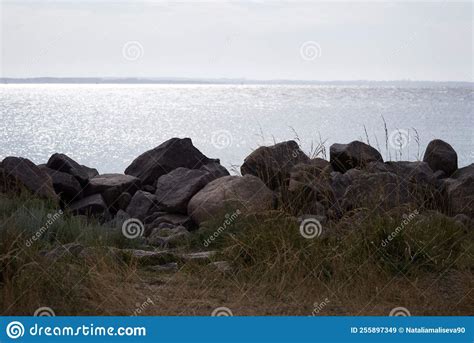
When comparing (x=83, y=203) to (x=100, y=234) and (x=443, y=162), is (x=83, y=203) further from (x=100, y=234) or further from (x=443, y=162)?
(x=443, y=162)

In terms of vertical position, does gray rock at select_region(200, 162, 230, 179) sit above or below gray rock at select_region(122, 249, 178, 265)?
above

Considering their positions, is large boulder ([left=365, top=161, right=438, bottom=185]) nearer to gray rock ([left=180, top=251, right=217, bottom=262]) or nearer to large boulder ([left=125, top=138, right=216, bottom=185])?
large boulder ([left=125, top=138, right=216, bottom=185])

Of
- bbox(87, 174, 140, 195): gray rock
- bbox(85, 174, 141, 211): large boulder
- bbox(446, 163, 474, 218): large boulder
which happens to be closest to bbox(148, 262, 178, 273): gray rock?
bbox(85, 174, 141, 211): large boulder

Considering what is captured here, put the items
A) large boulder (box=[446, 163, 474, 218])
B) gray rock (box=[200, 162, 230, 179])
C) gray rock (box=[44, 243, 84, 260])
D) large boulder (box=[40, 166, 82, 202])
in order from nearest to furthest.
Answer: gray rock (box=[44, 243, 84, 260]) → large boulder (box=[446, 163, 474, 218]) → large boulder (box=[40, 166, 82, 202]) → gray rock (box=[200, 162, 230, 179])

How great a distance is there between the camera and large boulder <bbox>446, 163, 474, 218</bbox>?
40.6ft

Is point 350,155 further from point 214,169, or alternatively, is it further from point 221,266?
point 221,266

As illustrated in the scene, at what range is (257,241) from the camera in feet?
26.0

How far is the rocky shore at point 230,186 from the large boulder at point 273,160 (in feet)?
0.06

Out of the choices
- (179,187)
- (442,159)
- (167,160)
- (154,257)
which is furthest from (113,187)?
(442,159)

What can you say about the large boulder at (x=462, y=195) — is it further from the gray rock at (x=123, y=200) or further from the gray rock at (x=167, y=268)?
the gray rock at (x=167, y=268)

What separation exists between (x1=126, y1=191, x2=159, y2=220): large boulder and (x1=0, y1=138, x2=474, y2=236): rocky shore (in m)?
0.02

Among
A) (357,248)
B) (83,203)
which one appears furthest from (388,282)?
(83,203)

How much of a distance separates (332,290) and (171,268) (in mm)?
1976

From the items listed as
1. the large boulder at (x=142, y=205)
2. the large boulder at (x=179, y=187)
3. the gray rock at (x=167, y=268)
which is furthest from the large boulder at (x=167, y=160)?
the gray rock at (x=167, y=268)
